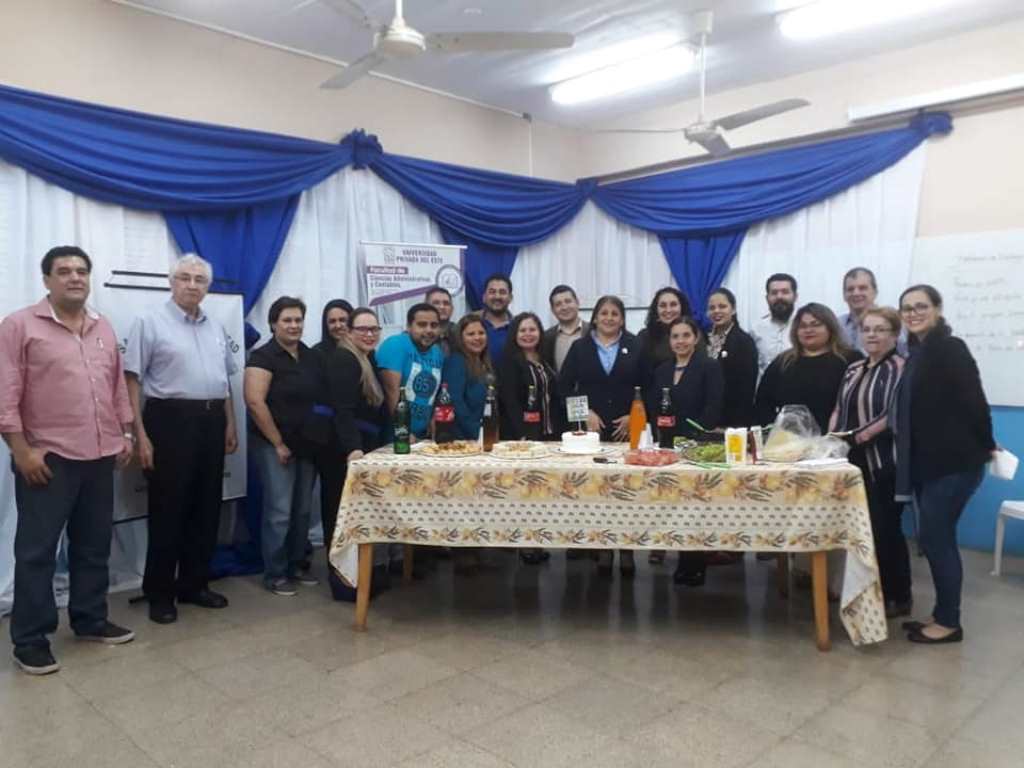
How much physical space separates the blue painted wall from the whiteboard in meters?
0.12

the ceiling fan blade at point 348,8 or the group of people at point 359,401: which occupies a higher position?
the ceiling fan blade at point 348,8

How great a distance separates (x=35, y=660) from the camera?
2.86 meters

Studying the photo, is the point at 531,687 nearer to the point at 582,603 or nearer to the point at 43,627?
the point at 582,603

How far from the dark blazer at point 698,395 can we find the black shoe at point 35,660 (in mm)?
2784

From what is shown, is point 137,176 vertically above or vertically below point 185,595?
above

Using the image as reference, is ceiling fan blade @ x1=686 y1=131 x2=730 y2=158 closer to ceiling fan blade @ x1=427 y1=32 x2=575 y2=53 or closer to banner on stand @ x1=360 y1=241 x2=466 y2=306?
ceiling fan blade @ x1=427 y1=32 x2=575 y2=53

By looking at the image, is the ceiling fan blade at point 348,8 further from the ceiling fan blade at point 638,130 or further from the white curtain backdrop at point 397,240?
the ceiling fan blade at point 638,130

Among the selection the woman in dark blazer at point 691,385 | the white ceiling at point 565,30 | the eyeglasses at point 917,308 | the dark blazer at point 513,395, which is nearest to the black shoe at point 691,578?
the woman in dark blazer at point 691,385

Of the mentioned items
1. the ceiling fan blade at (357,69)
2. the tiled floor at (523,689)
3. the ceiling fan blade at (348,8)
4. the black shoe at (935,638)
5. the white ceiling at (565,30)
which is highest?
the white ceiling at (565,30)

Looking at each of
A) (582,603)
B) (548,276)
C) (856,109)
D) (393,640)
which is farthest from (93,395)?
(856,109)

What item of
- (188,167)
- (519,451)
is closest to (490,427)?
(519,451)

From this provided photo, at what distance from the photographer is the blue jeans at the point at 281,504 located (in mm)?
3756

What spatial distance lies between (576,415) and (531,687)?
135 cm

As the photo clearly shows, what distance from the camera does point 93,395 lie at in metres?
2.96
